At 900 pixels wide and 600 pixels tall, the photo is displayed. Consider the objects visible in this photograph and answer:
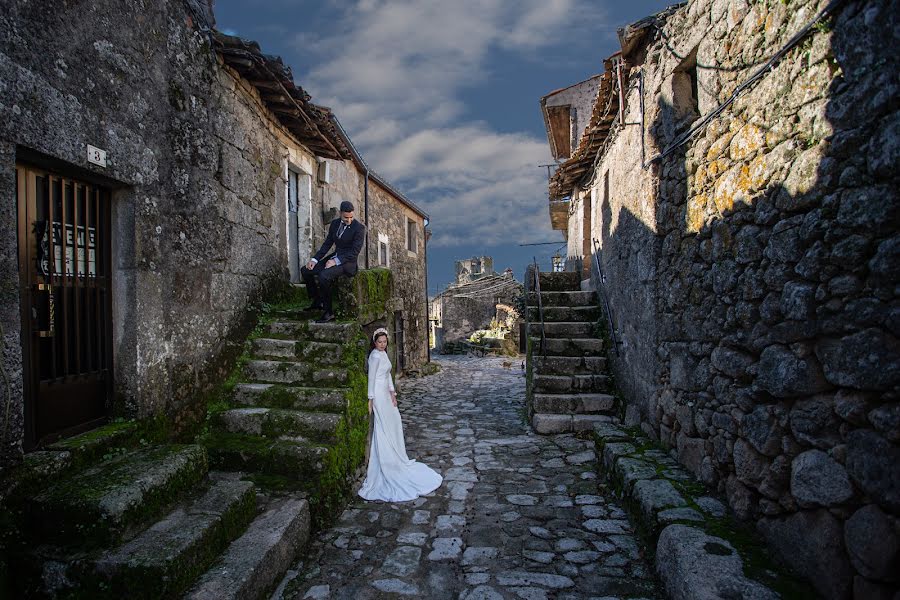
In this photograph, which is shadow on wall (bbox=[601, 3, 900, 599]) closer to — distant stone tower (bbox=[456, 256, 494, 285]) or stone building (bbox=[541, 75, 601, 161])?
stone building (bbox=[541, 75, 601, 161])

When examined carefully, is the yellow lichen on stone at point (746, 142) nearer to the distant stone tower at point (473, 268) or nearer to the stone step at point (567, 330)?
the stone step at point (567, 330)

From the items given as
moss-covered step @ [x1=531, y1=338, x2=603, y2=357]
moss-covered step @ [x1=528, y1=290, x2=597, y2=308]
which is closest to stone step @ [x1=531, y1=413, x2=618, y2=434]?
moss-covered step @ [x1=531, y1=338, x2=603, y2=357]

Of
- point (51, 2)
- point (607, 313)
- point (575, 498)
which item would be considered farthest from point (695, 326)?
point (51, 2)

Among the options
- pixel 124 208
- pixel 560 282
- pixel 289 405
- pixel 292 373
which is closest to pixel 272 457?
pixel 289 405

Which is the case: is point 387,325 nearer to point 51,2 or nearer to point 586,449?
point 586,449

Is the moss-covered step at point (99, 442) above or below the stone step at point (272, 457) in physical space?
above

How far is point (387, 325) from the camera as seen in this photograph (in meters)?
7.46

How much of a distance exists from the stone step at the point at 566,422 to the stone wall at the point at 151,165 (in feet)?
13.1

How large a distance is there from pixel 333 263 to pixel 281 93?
2.03 m

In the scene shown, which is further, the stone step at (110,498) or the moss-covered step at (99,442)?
the moss-covered step at (99,442)

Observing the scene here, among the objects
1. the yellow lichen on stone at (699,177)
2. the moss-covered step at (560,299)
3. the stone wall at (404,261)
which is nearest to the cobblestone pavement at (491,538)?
the yellow lichen on stone at (699,177)

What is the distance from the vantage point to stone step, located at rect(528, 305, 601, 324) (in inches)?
319

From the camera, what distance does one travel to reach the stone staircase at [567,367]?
21.2ft

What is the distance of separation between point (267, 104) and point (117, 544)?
16.2 ft
